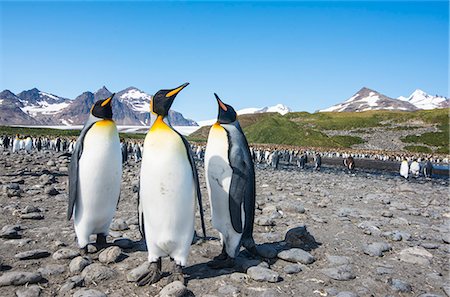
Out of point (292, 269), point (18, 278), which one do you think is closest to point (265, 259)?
point (292, 269)

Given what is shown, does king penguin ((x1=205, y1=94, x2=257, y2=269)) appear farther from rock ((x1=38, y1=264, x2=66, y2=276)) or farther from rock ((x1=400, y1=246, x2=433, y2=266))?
rock ((x1=400, y1=246, x2=433, y2=266))

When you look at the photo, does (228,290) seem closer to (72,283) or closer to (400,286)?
(72,283)

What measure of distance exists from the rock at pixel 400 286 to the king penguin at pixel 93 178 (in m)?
2.92

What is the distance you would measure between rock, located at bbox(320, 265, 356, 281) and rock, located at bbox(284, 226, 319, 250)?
71cm

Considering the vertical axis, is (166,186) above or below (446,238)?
above

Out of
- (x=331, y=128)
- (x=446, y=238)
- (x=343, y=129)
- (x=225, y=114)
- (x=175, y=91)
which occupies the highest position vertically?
(x=331, y=128)

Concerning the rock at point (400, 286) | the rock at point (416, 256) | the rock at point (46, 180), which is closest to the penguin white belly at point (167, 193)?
the rock at point (400, 286)

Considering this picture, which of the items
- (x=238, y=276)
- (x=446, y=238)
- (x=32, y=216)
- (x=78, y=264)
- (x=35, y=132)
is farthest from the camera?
(x=35, y=132)

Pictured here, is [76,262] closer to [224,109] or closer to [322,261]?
[224,109]

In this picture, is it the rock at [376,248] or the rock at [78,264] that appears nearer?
the rock at [78,264]

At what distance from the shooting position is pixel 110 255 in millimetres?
3736

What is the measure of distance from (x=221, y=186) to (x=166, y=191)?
0.71 meters

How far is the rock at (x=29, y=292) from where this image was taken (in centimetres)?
292

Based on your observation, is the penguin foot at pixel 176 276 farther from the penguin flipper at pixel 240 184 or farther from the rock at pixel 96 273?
the penguin flipper at pixel 240 184
